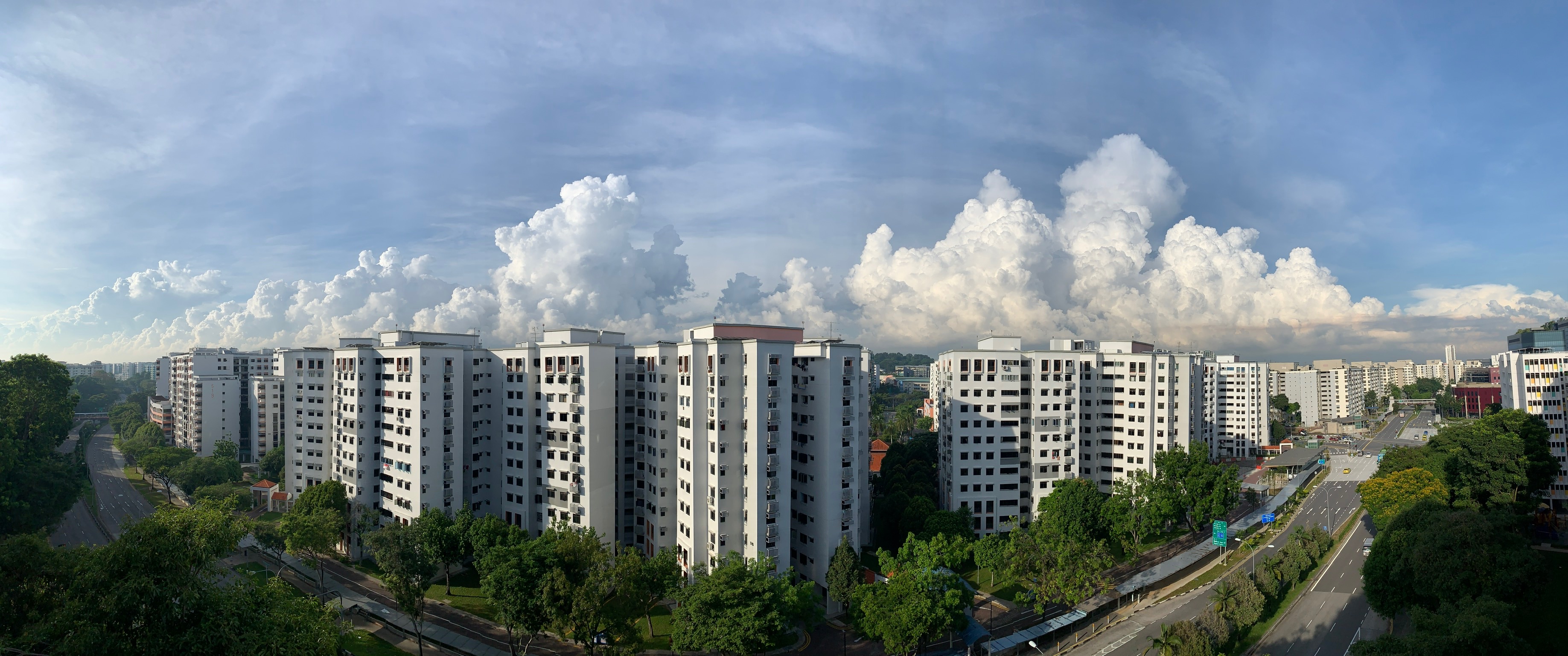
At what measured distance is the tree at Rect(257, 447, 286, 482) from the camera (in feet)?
264

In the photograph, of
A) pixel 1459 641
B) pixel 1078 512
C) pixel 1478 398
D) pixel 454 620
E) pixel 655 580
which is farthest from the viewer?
pixel 1478 398

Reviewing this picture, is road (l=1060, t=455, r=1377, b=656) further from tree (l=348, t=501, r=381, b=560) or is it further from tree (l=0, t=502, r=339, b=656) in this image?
tree (l=348, t=501, r=381, b=560)

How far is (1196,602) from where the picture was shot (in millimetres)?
47375

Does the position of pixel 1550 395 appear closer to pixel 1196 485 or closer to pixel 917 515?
pixel 1196 485

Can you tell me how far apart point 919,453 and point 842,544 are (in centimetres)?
3768

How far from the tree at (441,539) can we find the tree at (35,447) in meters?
34.0

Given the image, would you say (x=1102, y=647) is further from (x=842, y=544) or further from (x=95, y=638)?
(x=95, y=638)

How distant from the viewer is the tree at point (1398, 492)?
52.7 meters

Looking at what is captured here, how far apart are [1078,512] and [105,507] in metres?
99.9

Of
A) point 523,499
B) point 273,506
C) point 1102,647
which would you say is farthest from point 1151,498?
point 273,506

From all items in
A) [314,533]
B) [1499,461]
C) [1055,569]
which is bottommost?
[1055,569]

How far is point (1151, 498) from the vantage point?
56906 millimetres

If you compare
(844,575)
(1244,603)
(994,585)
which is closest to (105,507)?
(844,575)

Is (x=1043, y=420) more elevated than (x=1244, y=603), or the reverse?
(x=1043, y=420)
